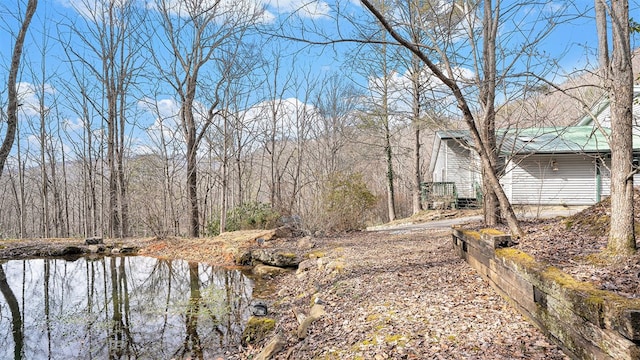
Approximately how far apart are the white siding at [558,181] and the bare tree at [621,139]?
1363cm

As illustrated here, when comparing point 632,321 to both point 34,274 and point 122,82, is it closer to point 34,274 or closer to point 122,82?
point 34,274

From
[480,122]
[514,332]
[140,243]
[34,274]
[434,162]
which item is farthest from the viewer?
[434,162]

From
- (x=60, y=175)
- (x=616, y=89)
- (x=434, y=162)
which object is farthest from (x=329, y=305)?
(x=60, y=175)

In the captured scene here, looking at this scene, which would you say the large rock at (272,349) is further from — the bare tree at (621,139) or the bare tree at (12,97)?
the bare tree at (12,97)

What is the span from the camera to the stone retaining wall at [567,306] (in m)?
2.06

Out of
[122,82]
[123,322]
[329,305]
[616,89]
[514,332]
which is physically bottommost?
[123,322]

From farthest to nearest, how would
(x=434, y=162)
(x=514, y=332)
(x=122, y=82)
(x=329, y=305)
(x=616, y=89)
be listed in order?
(x=434, y=162) → (x=122, y=82) → (x=329, y=305) → (x=616, y=89) → (x=514, y=332)

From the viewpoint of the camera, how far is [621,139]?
Answer: 10.7 feet

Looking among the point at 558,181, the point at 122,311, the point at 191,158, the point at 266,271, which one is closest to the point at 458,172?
the point at 558,181

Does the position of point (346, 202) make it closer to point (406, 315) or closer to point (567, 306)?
point (406, 315)

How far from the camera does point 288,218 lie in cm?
1435

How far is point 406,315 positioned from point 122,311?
5.24 metres

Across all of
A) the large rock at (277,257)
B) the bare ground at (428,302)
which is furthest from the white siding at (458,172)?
the bare ground at (428,302)

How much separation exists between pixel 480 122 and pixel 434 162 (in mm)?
19202
